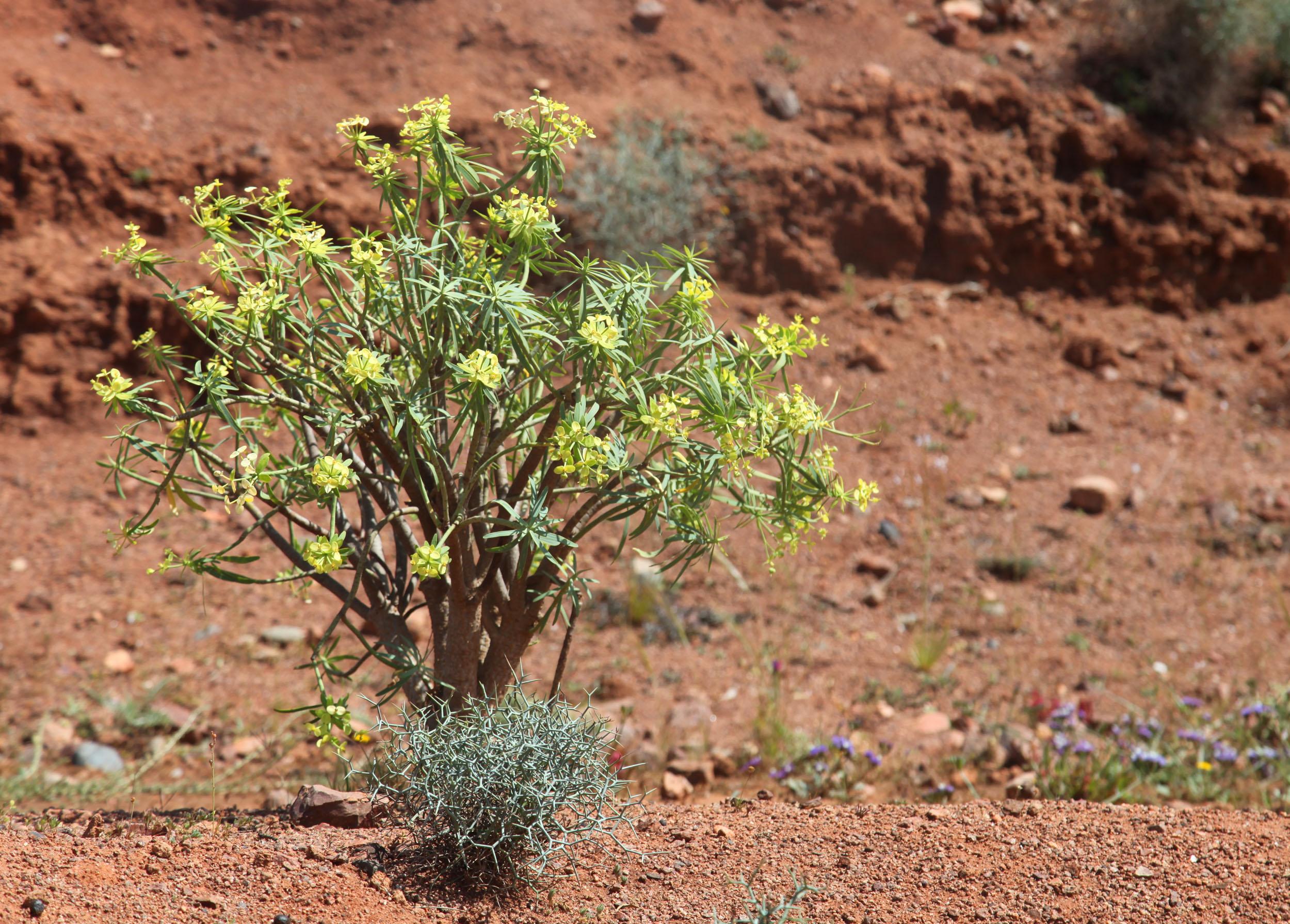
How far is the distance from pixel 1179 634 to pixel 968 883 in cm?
282

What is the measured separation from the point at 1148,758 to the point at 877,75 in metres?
5.38

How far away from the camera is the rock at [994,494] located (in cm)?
552

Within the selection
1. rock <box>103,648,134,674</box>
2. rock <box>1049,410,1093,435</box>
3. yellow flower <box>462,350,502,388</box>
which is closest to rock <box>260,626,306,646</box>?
rock <box>103,648,134,674</box>

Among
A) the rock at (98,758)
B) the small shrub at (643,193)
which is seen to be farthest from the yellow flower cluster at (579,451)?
the small shrub at (643,193)

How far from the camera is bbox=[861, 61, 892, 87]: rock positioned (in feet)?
24.1

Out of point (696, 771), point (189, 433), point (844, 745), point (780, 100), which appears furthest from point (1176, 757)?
point (780, 100)

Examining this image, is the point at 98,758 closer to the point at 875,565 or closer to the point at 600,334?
the point at 600,334

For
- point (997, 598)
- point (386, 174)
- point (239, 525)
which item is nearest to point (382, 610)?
point (386, 174)

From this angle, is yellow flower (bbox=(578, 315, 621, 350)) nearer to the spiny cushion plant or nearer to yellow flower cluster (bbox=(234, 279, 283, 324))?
the spiny cushion plant

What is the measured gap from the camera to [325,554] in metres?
1.86

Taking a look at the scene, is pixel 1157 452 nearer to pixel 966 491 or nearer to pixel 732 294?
pixel 966 491

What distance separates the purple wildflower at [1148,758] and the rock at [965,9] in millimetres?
6111

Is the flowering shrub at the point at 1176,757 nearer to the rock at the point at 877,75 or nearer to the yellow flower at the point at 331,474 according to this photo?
the yellow flower at the point at 331,474

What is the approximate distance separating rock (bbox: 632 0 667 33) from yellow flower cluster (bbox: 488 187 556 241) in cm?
580
